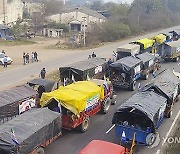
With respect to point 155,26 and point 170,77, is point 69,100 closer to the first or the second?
point 170,77

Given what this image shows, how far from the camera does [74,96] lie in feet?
50.0

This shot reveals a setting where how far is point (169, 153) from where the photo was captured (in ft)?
45.6

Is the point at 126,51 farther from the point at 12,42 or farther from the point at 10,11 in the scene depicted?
the point at 10,11

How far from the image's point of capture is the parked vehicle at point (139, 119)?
45.2 feet

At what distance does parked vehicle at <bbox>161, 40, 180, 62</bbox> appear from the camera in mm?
35719

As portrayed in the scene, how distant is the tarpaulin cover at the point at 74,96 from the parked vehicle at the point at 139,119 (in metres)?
1.88

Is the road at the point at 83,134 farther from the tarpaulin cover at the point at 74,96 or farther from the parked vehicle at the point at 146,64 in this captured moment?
the tarpaulin cover at the point at 74,96

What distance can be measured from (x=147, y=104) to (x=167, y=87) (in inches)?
157

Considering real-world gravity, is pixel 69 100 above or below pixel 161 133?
above

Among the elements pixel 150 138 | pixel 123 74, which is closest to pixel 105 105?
pixel 150 138

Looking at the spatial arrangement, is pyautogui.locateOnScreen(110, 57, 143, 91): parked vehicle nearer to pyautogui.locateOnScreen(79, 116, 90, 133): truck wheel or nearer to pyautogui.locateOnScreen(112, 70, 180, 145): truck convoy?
pyautogui.locateOnScreen(112, 70, 180, 145): truck convoy

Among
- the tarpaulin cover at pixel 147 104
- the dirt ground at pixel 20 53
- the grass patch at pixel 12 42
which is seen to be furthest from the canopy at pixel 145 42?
the grass patch at pixel 12 42

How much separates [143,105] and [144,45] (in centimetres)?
2337

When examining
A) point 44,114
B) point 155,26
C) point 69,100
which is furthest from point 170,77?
point 155,26
